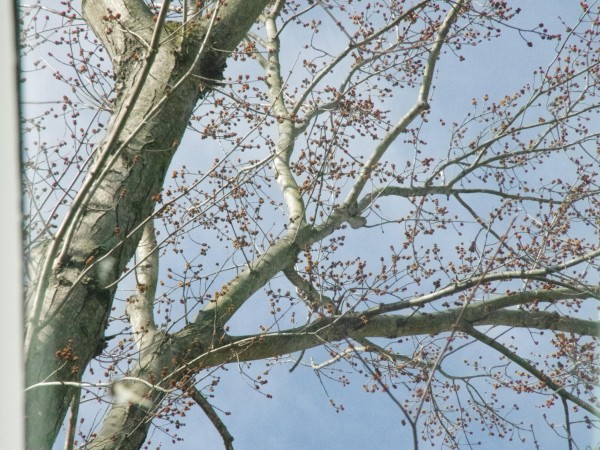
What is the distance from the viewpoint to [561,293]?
18.1 feet

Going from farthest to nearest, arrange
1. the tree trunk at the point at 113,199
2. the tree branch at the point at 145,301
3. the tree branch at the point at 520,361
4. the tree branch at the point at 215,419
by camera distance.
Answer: the tree branch at the point at 145,301
the tree branch at the point at 215,419
the tree branch at the point at 520,361
the tree trunk at the point at 113,199

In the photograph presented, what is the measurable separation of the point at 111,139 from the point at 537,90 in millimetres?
4767

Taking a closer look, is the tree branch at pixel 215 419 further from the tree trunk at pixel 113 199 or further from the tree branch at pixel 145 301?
the tree trunk at pixel 113 199

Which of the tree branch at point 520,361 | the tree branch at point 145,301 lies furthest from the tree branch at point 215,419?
the tree branch at point 520,361

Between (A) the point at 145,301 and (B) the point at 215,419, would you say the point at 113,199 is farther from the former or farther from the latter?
(A) the point at 145,301

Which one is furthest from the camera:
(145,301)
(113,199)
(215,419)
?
(145,301)

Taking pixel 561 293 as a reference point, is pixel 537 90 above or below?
above

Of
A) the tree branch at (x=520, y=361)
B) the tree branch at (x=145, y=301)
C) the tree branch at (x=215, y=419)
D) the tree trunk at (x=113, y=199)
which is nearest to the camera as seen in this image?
the tree trunk at (x=113, y=199)

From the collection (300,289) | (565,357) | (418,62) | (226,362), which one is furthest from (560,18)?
(226,362)

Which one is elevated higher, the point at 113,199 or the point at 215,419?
the point at 113,199

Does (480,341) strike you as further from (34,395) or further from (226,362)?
(34,395)

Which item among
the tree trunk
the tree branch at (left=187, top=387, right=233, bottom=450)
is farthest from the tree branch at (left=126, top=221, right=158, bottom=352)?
the tree trunk

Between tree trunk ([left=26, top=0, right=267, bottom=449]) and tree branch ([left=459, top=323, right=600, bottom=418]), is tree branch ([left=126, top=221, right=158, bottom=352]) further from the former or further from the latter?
tree branch ([left=459, top=323, right=600, bottom=418])

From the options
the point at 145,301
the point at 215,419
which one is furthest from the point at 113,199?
the point at 145,301
